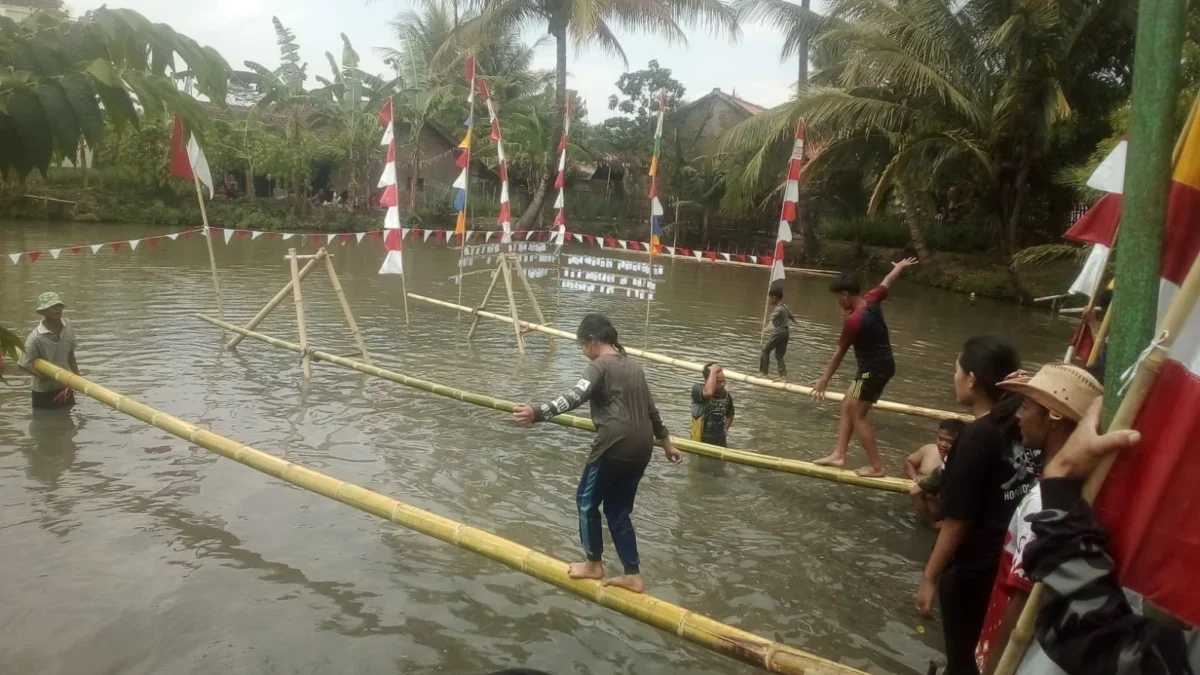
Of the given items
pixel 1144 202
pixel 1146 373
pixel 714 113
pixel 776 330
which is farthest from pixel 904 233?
pixel 1146 373

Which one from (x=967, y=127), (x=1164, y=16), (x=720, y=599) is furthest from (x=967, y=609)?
(x=967, y=127)

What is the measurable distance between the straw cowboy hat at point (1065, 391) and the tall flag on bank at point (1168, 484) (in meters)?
0.48

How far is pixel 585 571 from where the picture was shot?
453 cm

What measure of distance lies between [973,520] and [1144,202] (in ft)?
6.39

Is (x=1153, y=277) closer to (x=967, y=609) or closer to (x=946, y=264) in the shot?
(x=967, y=609)

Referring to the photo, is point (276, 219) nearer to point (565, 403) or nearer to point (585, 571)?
point (565, 403)

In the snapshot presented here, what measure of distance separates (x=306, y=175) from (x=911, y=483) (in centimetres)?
2810

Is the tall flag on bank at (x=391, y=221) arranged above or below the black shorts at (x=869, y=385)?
above

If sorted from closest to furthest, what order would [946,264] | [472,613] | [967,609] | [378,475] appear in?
[967,609] → [472,613] → [378,475] → [946,264]

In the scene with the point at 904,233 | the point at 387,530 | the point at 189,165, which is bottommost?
the point at 387,530

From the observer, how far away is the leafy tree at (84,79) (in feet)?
6.91

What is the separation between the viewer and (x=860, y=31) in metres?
19.8

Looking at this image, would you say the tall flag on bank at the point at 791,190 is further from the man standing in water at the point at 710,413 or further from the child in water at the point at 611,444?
the child in water at the point at 611,444

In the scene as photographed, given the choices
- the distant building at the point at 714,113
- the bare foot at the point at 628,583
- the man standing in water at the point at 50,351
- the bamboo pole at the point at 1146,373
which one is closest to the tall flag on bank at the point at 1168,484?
the bamboo pole at the point at 1146,373
